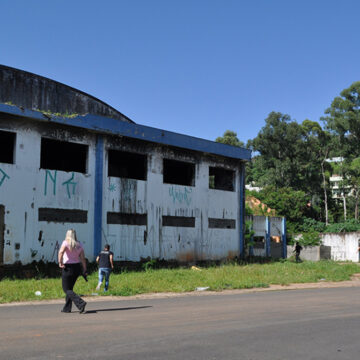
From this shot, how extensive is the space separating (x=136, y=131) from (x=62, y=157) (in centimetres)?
429

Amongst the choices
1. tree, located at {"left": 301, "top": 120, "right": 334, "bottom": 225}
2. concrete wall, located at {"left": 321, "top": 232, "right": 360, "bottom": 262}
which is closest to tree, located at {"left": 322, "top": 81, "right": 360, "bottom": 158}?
tree, located at {"left": 301, "top": 120, "right": 334, "bottom": 225}

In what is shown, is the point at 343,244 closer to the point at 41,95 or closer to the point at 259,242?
the point at 259,242

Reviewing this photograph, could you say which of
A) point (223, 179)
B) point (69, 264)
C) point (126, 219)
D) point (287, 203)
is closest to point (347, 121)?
point (287, 203)

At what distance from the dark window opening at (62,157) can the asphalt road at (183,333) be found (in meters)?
13.5

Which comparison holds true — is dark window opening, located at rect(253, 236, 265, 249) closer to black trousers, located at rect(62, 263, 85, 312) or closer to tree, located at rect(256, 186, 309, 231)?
tree, located at rect(256, 186, 309, 231)

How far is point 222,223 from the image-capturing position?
26.7 m

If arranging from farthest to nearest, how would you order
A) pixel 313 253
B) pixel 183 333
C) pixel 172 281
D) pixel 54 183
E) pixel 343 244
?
pixel 343 244, pixel 313 253, pixel 54 183, pixel 172 281, pixel 183 333

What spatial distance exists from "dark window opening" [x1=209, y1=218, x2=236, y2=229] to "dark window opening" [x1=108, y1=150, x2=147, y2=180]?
4.74 metres

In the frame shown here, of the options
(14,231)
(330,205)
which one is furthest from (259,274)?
Result: (330,205)

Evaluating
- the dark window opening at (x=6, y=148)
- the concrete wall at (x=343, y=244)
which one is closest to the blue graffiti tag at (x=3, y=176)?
the dark window opening at (x=6, y=148)

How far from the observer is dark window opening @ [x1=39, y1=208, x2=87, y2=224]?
63.6 feet

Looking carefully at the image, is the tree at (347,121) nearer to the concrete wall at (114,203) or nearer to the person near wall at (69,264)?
the concrete wall at (114,203)

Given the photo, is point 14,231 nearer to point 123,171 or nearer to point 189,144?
point 123,171

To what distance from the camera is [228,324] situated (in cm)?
795
